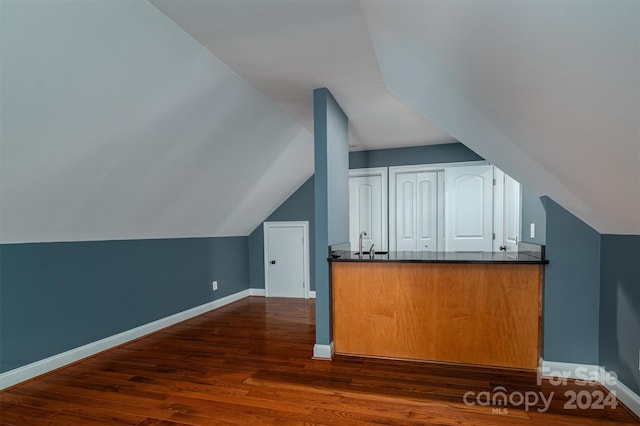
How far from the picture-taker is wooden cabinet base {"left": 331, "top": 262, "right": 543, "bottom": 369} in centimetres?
269

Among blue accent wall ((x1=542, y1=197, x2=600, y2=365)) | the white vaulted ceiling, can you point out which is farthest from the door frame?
blue accent wall ((x1=542, y1=197, x2=600, y2=365))

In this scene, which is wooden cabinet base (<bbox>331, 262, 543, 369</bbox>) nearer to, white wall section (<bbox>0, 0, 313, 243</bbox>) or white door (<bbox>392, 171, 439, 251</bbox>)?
white wall section (<bbox>0, 0, 313, 243</bbox>)

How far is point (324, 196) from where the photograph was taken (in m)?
3.13

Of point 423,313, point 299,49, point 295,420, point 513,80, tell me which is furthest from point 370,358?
point 299,49

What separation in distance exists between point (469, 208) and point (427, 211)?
0.61m

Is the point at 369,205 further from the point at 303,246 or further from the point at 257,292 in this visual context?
the point at 257,292

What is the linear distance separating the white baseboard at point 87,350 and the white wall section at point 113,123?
3.33ft

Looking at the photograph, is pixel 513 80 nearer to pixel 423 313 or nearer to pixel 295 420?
pixel 423 313

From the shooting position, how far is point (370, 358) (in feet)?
9.84

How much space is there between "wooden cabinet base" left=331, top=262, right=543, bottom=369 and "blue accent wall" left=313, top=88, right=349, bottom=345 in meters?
0.12

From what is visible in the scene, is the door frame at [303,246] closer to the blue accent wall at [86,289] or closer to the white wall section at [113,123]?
the blue accent wall at [86,289]

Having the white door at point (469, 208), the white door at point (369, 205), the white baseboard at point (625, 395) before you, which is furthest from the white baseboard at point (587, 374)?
the white door at point (369, 205)

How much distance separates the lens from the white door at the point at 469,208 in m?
4.83

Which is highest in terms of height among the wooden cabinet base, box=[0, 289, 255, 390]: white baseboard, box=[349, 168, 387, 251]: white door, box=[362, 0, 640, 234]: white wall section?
box=[362, 0, 640, 234]: white wall section
